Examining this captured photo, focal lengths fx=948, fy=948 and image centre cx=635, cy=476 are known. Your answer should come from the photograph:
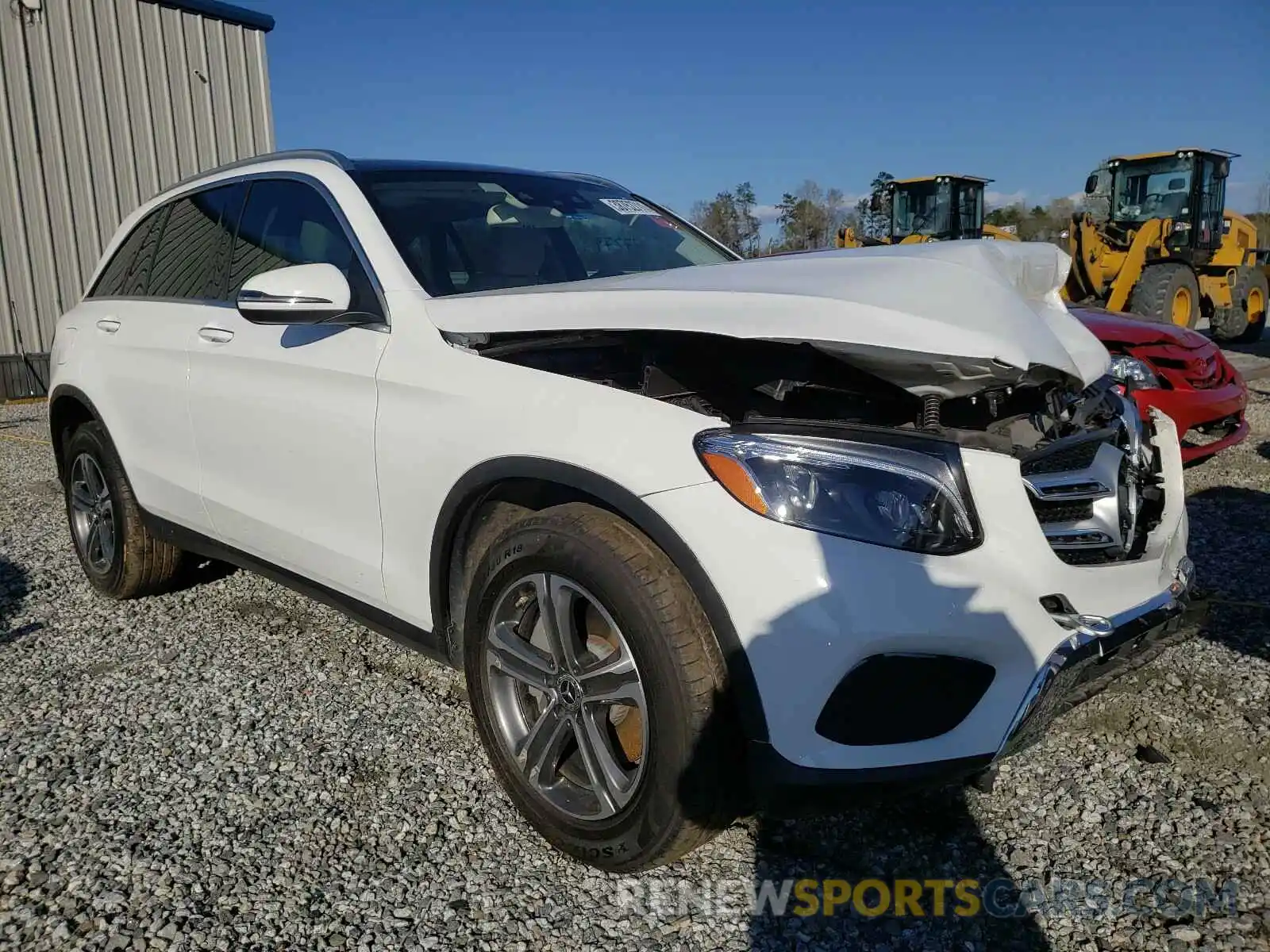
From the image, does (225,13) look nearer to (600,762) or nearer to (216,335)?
(216,335)

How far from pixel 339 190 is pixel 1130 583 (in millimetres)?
2518

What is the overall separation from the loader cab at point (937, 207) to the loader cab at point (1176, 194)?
2.21 m

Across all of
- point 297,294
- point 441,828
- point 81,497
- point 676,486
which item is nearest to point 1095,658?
point 676,486

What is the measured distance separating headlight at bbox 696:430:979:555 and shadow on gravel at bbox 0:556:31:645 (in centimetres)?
342

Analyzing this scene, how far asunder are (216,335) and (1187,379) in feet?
15.6

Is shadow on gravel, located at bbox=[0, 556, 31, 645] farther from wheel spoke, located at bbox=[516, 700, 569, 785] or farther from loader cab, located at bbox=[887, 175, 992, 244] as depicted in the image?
loader cab, located at bbox=[887, 175, 992, 244]

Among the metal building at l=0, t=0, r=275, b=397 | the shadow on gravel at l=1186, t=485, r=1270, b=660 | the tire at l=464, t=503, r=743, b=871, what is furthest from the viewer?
the metal building at l=0, t=0, r=275, b=397

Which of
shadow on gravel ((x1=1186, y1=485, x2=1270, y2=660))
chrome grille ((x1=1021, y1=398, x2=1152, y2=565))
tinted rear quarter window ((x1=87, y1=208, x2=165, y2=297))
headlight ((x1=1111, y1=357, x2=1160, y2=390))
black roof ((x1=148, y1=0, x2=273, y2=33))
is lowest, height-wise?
shadow on gravel ((x1=1186, y1=485, x2=1270, y2=660))

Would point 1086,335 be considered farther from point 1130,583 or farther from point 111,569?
point 111,569

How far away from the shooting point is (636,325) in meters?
2.14

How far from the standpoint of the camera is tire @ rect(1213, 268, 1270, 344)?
14914mm

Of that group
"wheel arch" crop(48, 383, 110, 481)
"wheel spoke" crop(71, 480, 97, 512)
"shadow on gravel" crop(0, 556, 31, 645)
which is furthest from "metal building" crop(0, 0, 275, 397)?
"wheel spoke" crop(71, 480, 97, 512)

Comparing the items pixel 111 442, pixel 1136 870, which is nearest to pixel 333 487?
pixel 111 442

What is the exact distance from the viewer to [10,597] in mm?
4383
